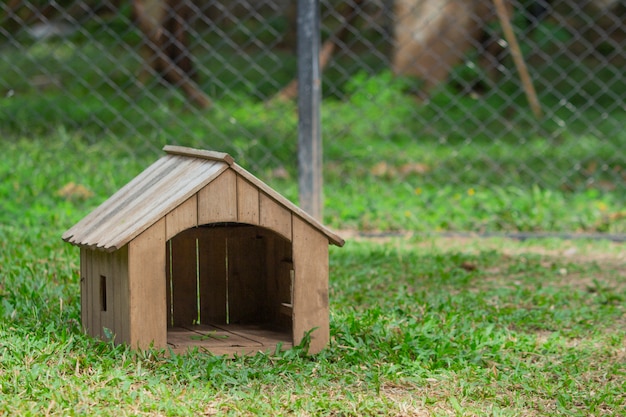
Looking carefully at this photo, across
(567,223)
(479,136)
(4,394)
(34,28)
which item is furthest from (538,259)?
(34,28)

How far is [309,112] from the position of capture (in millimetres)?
5656

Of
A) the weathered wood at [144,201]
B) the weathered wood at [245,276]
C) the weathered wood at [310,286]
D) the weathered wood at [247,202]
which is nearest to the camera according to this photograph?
the weathered wood at [144,201]

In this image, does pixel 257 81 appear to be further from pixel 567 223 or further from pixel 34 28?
pixel 567 223

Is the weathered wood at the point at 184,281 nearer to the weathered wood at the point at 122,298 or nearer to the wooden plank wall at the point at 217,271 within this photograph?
the wooden plank wall at the point at 217,271

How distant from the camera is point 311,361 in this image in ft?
10.9

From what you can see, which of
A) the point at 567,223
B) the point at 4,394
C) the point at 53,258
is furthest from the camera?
the point at 567,223

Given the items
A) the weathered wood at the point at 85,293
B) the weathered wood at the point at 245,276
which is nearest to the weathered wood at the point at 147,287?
the weathered wood at the point at 85,293

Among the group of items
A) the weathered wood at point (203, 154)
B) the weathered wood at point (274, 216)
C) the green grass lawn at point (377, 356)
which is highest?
the weathered wood at point (203, 154)

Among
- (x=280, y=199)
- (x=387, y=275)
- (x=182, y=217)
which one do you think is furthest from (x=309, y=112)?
(x=182, y=217)

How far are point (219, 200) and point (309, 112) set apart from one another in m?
2.54

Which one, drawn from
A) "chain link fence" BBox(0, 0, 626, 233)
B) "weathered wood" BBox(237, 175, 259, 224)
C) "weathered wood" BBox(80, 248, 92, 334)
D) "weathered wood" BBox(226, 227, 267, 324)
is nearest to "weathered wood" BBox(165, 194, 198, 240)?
"weathered wood" BBox(237, 175, 259, 224)

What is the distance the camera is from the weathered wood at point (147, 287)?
3.11 meters

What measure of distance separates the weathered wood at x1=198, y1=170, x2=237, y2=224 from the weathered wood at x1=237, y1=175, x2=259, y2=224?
0.01 metres

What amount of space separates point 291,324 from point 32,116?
6081mm
